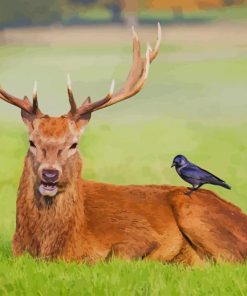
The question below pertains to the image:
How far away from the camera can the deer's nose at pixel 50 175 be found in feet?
33.7

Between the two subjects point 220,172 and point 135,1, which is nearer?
point 220,172

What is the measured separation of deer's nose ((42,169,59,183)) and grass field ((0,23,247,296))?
2.48 feet

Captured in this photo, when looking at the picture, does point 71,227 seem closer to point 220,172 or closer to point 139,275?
point 139,275

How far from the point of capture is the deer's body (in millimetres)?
10867

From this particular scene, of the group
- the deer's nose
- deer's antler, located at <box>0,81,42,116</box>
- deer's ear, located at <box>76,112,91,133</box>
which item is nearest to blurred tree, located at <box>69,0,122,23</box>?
deer's antler, located at <box>0,81,42,116</box>

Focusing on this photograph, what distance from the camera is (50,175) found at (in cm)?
1030

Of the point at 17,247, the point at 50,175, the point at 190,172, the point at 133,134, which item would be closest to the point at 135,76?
the point at 190,172

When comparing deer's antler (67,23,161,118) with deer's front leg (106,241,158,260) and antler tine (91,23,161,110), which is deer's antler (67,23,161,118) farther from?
deer's front leg (106,241,158,260)

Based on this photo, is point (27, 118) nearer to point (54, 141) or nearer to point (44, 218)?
point (54, 141)

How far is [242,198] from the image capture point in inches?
672

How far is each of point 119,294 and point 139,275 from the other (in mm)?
733

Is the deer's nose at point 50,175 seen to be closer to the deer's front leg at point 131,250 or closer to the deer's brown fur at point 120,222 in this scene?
the deer's brown fur at point 120,222

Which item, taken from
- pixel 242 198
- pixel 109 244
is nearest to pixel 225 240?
pixel 109 244

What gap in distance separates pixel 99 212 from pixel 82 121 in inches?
38.6
